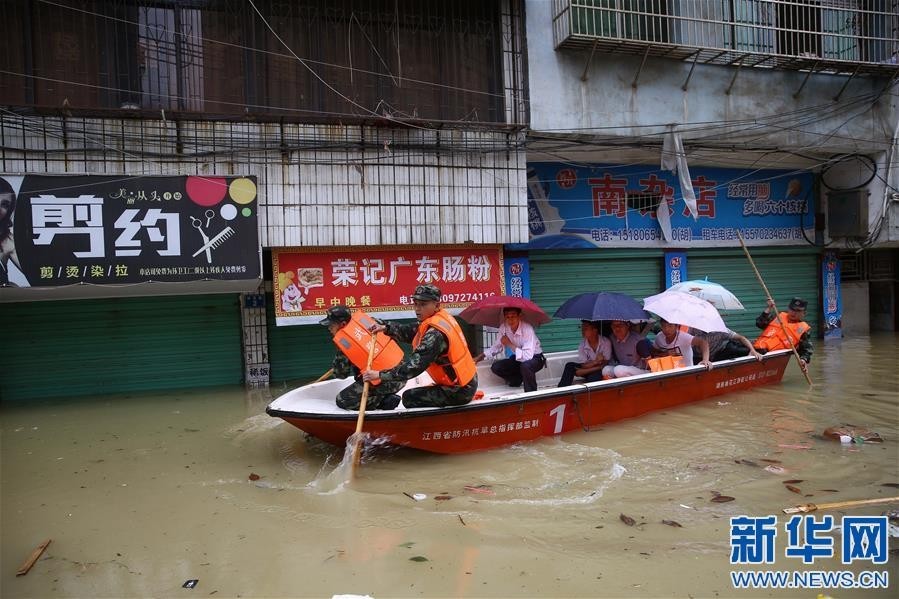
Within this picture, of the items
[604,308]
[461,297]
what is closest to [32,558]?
[604,308]

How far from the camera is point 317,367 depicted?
10352 millimetres

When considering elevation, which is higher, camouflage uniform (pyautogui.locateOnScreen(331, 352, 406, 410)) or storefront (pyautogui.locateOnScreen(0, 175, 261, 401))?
storefront (pyautogui.locateOnScreen(0, 175, 261, 401))

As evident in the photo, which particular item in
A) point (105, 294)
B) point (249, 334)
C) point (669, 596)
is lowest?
point (669, 596)

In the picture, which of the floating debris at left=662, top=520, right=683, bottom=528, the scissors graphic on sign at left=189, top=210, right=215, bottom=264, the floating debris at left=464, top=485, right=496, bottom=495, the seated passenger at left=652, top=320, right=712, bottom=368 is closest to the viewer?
the floating debris at left=662, top=520, right=683, bottom=528

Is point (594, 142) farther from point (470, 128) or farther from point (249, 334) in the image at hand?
point (249, 334)

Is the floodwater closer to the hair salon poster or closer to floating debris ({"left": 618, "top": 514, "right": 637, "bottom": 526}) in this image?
floating debris ({"left": 618, "top": 514, "right": 637, "bottom": 526})

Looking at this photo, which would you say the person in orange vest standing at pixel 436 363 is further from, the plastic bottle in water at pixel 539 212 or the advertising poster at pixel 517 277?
the plastic bottle in water at pixel 539 212

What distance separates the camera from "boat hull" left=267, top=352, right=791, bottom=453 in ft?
17.8

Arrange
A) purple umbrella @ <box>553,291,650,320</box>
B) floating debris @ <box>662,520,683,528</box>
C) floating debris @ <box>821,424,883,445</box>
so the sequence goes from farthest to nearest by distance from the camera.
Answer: purple umbrella @ <box>553,291,650,320</box> < floating debris @ <box>821,424,883,445</box> < floating debris @ <box>662,520,683,528</box>

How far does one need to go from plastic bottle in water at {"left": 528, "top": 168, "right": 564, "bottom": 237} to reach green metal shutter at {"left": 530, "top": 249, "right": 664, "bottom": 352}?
0.42 metres

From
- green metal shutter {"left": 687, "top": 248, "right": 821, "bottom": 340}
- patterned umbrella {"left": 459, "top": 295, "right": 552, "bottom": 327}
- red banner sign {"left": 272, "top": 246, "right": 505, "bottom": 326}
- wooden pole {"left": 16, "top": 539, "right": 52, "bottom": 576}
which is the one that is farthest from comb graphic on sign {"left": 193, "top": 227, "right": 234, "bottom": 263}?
green metal shutter {"left": 687, "top": 248, "right": 821, "bottom": 340}

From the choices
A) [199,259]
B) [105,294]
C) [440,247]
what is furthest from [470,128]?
[105,294]

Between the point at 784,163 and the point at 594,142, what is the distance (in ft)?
17.0

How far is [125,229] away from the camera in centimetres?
806
